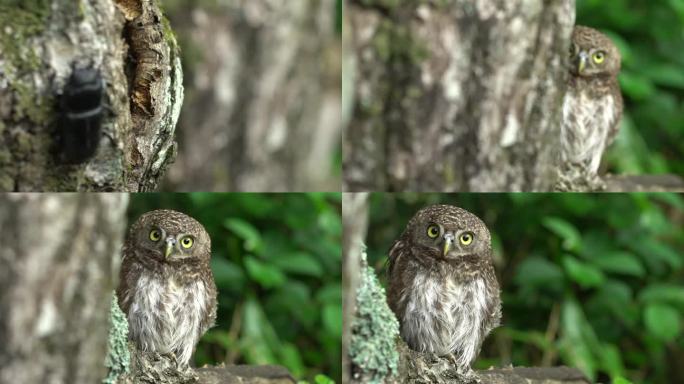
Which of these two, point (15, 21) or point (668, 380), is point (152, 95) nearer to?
point (15, 21)

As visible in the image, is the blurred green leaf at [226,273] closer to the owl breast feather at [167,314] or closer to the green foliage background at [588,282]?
the owl breast feather at [167,314]

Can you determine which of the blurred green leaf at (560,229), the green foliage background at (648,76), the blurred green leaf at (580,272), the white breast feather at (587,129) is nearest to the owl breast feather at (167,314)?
the white breast feather at (587,129)

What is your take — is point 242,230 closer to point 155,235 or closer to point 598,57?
point 155,235

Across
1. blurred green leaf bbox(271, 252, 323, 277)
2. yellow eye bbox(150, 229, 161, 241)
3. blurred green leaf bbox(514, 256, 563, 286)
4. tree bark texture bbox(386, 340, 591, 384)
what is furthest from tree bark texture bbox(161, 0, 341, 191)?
tree bark texture bbox(386, 340, 591, 384)

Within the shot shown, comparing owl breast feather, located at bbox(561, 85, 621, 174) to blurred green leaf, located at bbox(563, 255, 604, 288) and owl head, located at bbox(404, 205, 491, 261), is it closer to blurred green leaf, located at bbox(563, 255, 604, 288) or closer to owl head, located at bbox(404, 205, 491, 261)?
owl head, located at bbox(404, 205, 491, 261)

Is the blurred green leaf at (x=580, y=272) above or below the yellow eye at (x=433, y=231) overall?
below

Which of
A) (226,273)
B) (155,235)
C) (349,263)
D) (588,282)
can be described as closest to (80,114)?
(155,235)
